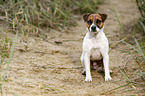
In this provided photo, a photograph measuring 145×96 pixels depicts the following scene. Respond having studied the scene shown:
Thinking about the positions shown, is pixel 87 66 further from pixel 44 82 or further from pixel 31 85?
pixel 31 85

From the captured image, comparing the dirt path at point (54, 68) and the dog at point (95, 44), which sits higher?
the dog at point (95, 44)

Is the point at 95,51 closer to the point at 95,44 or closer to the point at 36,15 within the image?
the point at 95,44

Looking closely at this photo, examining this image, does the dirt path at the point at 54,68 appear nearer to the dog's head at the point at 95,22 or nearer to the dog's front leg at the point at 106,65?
the dog's front leg at the point at 106,65

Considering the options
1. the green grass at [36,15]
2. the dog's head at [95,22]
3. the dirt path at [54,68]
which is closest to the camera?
the dirt path at [54,68]

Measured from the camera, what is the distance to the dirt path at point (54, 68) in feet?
10.9

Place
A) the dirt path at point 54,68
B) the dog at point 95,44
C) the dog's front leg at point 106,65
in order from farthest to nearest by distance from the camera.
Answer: the dog's front leg at point 106,65
the dog at point 95,44
the dirt path at point 54,68

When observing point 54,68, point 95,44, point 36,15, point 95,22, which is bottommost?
A: point 54,68

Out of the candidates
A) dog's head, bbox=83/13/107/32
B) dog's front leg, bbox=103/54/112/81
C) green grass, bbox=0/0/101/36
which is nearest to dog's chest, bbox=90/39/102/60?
dog's front leg, bbox=103/54/112/81

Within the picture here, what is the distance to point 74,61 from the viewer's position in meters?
4.78

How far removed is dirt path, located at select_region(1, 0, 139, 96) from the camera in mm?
3336

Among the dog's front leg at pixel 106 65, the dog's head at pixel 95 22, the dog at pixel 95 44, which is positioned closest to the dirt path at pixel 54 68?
the dog's front leg at pixel 106 65

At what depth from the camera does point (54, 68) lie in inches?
170

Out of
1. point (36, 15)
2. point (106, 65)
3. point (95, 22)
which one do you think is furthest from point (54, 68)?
point (36, 15)

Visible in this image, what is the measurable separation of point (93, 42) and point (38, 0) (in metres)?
3.29
